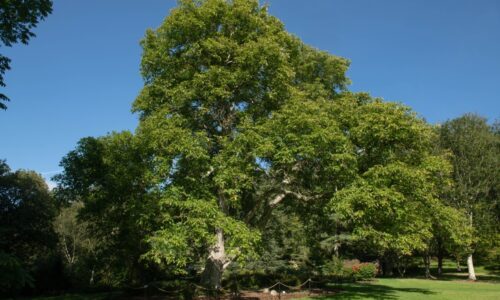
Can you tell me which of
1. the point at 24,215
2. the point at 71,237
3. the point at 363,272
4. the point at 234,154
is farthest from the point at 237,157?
the point at 71,237

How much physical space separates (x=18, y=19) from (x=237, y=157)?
10.3 metres

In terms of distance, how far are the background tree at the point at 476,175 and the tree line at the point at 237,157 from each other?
1624 centimetres

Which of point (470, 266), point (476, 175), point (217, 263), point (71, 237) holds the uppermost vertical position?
point (476, 175)

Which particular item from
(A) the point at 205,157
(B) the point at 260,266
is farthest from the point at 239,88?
(B) the point at 260,266

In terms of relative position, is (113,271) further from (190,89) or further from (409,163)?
(409,163)

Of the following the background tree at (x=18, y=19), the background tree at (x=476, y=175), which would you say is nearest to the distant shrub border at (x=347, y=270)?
the background tree at (x=476, y=175)

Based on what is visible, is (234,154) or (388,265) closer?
(234,154)

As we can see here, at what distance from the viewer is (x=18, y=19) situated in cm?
1127

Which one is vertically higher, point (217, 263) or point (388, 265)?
point (217, 263)

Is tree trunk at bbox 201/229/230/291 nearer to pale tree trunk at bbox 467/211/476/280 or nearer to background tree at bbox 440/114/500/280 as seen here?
pale tree trunk at bbox 467/211/476/280

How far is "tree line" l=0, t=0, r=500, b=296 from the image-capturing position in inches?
725

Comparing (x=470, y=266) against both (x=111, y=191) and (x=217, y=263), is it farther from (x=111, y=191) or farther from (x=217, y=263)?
(x=111, y=191)

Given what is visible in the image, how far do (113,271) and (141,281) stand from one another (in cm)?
242

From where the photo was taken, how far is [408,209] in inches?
779
